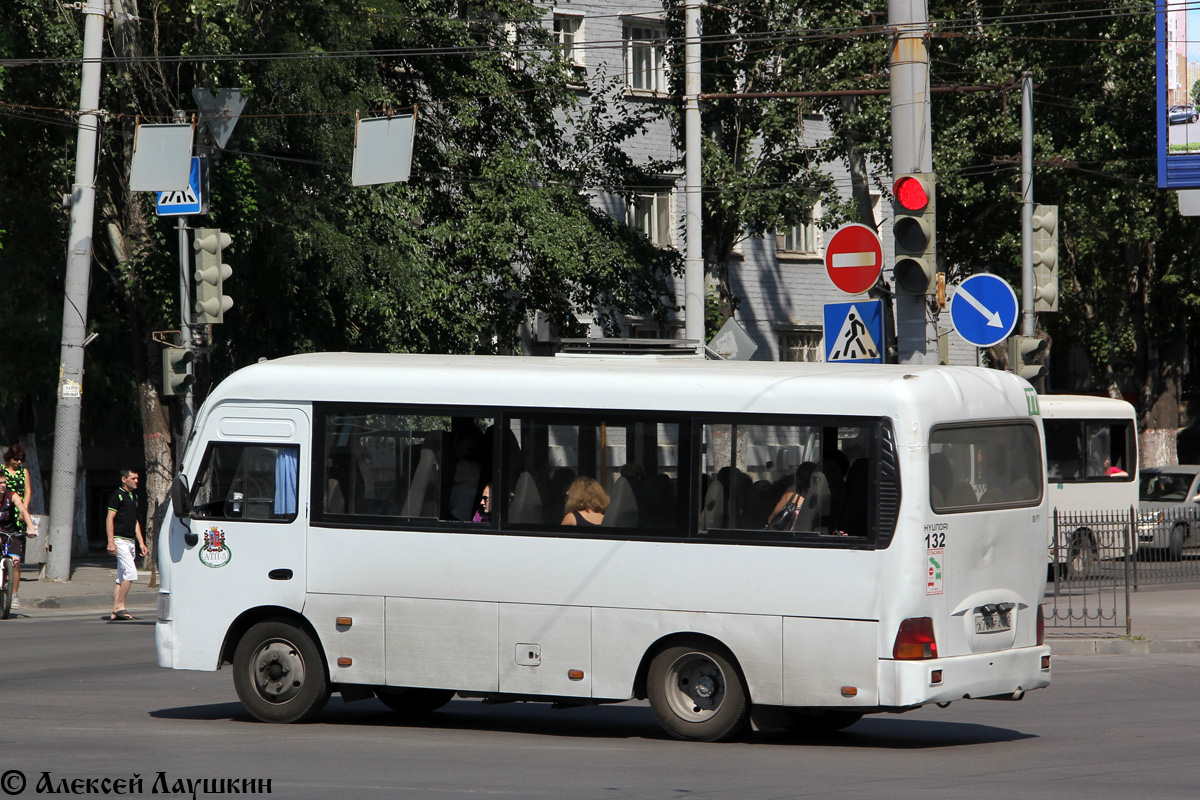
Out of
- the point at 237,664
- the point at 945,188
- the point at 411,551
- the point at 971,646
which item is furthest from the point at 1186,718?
the point at 945,188

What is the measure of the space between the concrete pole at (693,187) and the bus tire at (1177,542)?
32.0 feet

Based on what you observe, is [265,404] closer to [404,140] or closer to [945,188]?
[404,140]

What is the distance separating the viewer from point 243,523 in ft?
35.2

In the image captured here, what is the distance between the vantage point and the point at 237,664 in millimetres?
10688

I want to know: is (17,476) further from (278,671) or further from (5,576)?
(278,671)

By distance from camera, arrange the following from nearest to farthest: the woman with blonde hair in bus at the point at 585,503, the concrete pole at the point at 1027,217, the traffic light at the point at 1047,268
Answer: the woman with blonde hair in bus at the point at 585,503 < the traffic light at the point at 1047,268 < the concrete pole at the point at 1027,217

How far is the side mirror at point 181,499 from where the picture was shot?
35.2 ft

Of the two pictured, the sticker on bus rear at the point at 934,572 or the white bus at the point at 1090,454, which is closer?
the sticker on bus rear at the point at 934,572

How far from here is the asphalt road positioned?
8.12 metres

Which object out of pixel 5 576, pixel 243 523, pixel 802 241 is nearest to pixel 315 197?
pixel 5 576

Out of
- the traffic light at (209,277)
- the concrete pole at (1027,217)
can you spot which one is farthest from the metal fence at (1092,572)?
the traffic light at (209,277)

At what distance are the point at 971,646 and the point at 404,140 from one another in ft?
34.2

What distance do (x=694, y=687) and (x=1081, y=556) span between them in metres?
9.05

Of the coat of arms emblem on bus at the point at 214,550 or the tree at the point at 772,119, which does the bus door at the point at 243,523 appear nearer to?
the coat of arms emblem on bus at the point at 214,550
